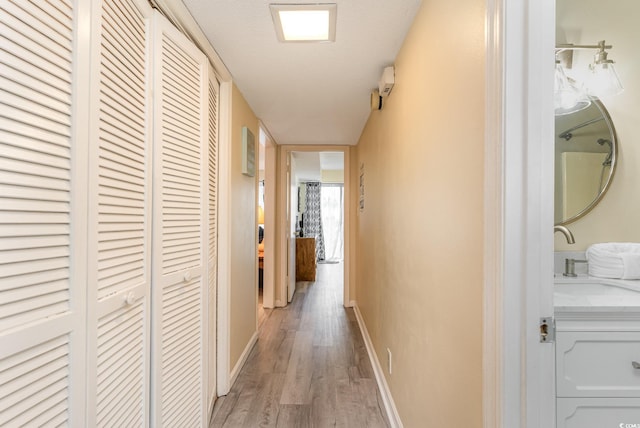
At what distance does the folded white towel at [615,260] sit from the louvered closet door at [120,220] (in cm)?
181

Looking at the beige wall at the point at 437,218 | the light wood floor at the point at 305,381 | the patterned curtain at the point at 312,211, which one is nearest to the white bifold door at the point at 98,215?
the light wood floor at the point at 305,381

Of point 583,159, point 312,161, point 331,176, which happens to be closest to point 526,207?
point 583,159

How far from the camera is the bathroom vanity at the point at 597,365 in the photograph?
893 millimetres

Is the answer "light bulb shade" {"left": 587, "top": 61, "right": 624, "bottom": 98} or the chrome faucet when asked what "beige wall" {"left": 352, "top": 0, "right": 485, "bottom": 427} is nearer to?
the chrome faucet

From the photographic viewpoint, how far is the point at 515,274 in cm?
77

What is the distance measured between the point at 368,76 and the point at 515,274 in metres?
1.74

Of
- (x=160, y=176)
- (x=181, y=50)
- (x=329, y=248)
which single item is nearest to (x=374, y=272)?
(x=160, y=176)

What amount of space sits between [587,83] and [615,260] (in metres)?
0.81

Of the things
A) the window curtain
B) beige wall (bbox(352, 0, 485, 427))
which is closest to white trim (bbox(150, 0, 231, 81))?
beige wall (bbox(352, 0, 485, 427))

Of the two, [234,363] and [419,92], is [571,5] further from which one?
[234,363]

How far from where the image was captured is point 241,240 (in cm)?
263

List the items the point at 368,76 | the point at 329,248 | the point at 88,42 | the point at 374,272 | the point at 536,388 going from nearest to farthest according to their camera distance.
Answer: the point at 536,388 → the point at 88,42 → the point at 368,76 → the point at 374,272 → the point at 329,248

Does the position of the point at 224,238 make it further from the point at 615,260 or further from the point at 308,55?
the point at 615,260

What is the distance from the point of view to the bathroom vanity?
0.89 metres
